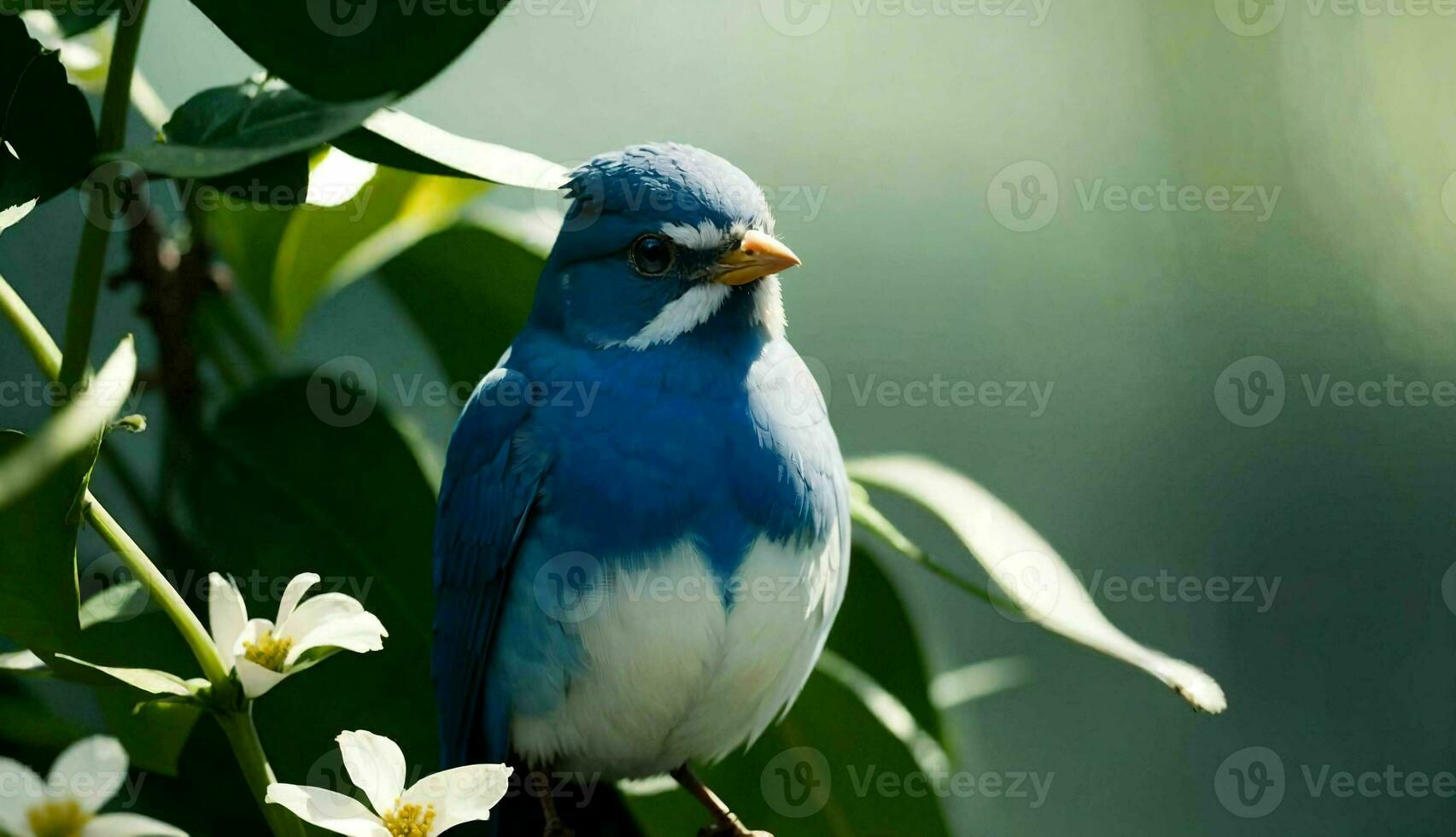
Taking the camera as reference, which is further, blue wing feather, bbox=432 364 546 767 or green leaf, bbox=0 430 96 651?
blue wing feather, bbox=432 364 546 767

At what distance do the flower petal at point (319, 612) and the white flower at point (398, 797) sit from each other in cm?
7

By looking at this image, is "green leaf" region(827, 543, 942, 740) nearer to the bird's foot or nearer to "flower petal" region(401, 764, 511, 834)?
the bird's foot

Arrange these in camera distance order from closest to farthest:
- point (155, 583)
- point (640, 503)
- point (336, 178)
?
point (155, 583)
point (336, 178)
point (640, 503)

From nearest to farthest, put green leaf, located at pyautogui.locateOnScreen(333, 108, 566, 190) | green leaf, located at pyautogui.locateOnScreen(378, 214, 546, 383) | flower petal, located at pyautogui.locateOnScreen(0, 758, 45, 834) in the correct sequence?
flower petal, located at pyautogui.locateOnScreen(0, 758, 45, 834)
green leaf, located at pyautogui.locateOnScreen(333, 108, 566, 190)
green leaf, located at pyautogui.locateOnScreen(378, 214, 546, 383)

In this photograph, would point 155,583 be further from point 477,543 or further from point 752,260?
point 752,260

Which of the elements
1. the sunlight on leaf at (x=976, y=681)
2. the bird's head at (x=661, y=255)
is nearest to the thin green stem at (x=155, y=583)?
the bird's head at (x=661, y=255)

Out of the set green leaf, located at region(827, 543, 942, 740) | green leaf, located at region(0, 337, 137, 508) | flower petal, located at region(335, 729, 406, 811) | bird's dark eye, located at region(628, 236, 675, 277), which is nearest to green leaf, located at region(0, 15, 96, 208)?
green leaf, located at region(0, 337, 137, 508)

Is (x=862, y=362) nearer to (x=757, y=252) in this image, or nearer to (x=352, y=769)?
(x=757, y=252)

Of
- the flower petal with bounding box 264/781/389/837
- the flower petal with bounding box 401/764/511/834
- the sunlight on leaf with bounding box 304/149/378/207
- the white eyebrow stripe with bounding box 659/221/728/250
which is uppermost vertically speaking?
the white eyebrow stripe with bounding box 659/221/728/250

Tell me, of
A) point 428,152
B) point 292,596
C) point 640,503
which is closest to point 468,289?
point 640,503

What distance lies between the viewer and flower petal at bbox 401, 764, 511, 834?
0.75 m

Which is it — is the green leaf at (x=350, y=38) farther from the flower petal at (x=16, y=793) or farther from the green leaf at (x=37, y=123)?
the flower petal at (x=16, y=793)

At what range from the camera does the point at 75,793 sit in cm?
65

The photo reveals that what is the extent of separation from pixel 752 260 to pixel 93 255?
52 centimetres
